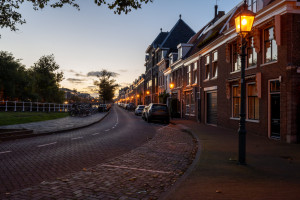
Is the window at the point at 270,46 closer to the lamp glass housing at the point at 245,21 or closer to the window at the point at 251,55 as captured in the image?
the window at the point at 251,55

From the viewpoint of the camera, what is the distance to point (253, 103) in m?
14.3

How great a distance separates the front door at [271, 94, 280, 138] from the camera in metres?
11.9

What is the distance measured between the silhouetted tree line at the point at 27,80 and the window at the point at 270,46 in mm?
33987

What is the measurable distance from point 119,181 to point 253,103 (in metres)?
11.1

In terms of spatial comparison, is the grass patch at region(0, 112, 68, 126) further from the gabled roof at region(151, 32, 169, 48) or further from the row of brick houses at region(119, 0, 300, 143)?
the gabled roof at region(151, 32, 169, 48)

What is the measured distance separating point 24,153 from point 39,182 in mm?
3567

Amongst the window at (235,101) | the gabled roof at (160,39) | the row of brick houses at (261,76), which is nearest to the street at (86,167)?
the row of brick houses at (261,76)

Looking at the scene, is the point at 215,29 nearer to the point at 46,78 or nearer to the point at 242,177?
the point at 242,177

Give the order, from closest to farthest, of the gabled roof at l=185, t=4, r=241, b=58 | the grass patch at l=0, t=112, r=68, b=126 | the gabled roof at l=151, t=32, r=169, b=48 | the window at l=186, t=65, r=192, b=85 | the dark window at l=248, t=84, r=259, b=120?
the dark window at l=248, t=84, r=259, b=120 → the grass patch at l=0, t=112, r=68, b=126 → the gabled roof at l=185, t=4, r=241, b=58 → the window at l=186, t=65, r=192, b=85 → the gabled roof at l=151, t=32, r=169, b=48

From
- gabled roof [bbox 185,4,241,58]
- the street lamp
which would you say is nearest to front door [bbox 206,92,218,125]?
gabled roof [bbox 185,4,241,58]

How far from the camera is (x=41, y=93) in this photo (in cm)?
6125

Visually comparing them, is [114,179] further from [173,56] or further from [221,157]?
[173,56]

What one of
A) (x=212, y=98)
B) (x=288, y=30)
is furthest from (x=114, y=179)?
(x=212, y=98)

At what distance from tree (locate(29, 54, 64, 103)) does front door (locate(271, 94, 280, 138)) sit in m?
56.2
